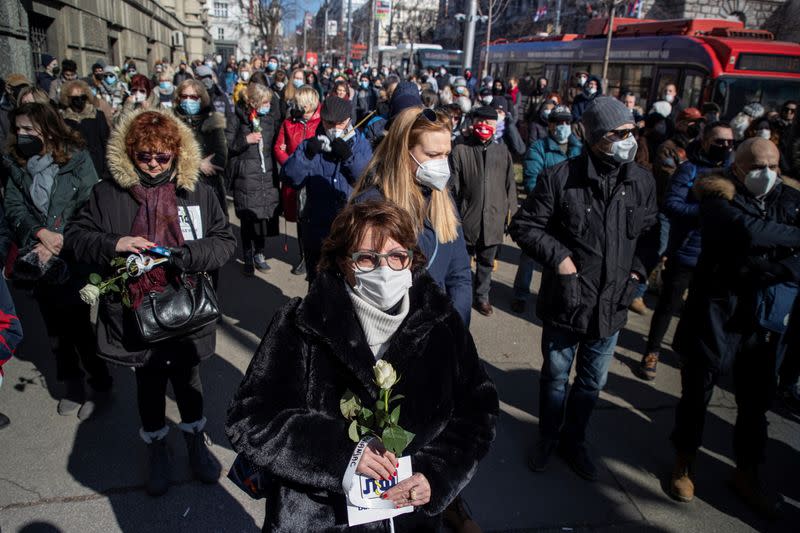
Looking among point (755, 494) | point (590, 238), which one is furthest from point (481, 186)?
point (755, 494)

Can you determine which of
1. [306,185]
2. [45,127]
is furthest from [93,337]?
[306,185]

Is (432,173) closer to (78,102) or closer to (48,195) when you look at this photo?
(48,195)

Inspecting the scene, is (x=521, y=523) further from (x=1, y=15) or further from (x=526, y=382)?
(x=1, y=15)

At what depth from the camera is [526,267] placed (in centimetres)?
593

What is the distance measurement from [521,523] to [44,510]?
249 centimetres

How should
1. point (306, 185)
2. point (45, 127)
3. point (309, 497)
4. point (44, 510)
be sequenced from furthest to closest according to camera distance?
point (306, 185), point (45, 127), point (44, 510), point (309, 497)

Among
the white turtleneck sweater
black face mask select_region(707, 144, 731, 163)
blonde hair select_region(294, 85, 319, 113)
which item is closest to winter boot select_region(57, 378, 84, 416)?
the white turtleneck sweater

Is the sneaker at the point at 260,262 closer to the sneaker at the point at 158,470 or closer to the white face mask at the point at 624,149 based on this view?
the sneaker at the point at 158,470

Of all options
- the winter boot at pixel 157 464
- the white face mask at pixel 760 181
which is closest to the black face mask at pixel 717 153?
the white face mask at pixel 760 181

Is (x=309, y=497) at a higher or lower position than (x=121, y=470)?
higher

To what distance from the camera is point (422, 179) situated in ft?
9.47

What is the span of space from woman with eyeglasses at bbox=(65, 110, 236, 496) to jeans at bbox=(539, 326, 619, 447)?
1941mm

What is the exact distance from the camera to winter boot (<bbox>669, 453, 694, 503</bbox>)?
11.0 ft

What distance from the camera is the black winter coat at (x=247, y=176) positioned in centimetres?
607
